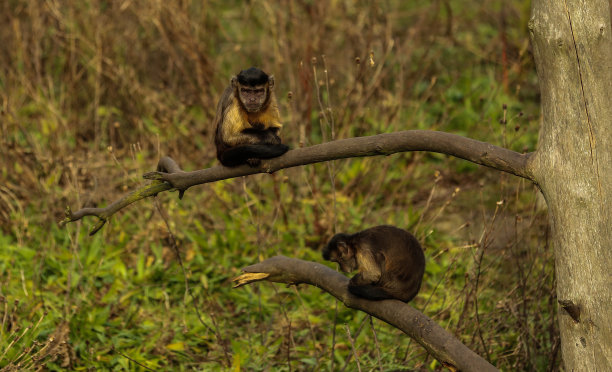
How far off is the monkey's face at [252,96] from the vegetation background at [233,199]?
78 cm

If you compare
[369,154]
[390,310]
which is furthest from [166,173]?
[390,310]

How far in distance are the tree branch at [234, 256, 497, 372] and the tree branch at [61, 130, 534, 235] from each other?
581 millimetres

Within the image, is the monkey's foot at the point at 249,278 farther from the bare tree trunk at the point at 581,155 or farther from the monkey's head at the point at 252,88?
the bare tree trunk at the point at 581,155

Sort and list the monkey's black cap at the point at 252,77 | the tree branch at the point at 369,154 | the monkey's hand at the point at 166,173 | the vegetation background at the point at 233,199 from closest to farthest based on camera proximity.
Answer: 1. the tree branch at the point at 369,154
2. the monkey's hand at the point at 166,173
3. the monkey's black cap at the point at 252,77
4. the vegetation background at the point at 233,199

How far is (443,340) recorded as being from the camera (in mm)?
3428

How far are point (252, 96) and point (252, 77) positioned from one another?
0.38 ft

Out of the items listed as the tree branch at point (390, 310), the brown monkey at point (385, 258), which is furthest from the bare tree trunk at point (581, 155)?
the brown monkey at point (385, 258)

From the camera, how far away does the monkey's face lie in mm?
4422

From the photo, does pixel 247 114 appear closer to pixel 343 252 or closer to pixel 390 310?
pixel 343 252

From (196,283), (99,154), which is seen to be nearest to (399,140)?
(196,283)

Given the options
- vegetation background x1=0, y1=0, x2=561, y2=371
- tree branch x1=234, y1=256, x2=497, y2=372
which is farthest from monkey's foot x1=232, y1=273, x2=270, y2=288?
vegetation background x1=0, y1=0, x2=561, y2=371

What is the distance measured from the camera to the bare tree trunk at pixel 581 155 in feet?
10.3

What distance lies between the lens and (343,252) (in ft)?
15.1

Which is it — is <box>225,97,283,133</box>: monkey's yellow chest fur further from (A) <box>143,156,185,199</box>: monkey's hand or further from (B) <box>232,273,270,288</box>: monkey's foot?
(B) <box>232,273,270,288</box>: monkey's foot
